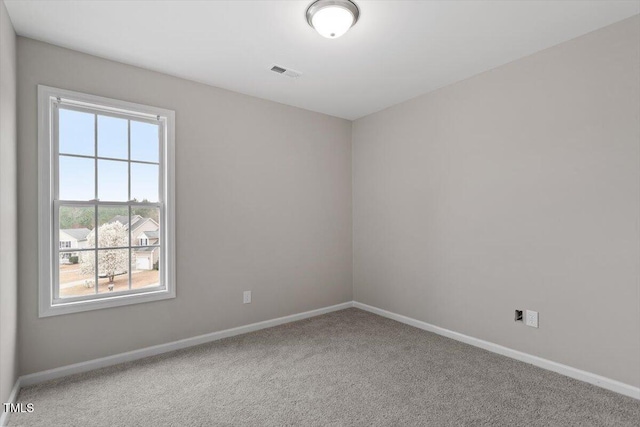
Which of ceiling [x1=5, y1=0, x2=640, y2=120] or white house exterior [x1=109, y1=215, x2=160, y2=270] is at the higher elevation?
ceiling [x1=5, y1=0, x2=640, y2=120]

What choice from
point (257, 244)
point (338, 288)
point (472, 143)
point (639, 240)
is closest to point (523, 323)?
point (639, 240)

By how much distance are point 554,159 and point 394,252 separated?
72.7 inches

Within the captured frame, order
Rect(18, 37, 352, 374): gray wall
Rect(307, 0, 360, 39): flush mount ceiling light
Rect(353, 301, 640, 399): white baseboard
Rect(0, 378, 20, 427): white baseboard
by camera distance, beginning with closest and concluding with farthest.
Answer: Rect(0, 378, 20, 427): white baseboard, Rect(307, 0, 360, 39): flush mount ceiling light, Rect(353, 301, 640, 399): white baseboard, Rect(18, 37, 352, 374): gray wall

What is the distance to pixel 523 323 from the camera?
2793 millimetres

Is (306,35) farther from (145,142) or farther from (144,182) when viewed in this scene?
(144,182)

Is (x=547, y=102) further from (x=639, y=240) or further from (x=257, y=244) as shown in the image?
(x=257, y=244)

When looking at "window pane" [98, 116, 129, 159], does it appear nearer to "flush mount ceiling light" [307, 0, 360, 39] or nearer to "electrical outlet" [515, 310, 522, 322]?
"flush mount ceiling light" [307, 0, 360, 39]

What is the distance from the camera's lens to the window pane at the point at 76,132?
2.64m

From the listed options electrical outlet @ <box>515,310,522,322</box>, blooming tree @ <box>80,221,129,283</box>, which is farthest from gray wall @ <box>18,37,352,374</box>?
electrical outlet @ <box>515,310,522,322</box>

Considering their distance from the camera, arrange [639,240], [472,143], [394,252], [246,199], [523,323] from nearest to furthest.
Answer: [639,240]
[523,323]
[472,143]
[246,199]
[394,252]

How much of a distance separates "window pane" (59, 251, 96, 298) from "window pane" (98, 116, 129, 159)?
85 centimetres

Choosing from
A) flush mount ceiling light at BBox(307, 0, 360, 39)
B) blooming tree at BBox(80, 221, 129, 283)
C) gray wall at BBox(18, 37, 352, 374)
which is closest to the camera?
flush mount ceiling light at BBox(307, 0, 360, 39)

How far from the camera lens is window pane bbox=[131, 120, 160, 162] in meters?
2.97

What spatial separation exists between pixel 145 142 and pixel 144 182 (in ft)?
1.19
